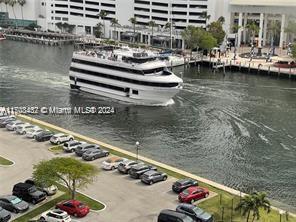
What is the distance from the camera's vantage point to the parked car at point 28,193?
3691 cm

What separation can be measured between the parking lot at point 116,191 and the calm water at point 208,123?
7988 millimetres

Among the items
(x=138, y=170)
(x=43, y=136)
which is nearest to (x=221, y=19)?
(x=43, y=136)

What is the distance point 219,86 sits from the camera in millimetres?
87312

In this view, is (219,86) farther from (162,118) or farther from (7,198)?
(7,198)

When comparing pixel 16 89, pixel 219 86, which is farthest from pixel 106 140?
pixel 219 86

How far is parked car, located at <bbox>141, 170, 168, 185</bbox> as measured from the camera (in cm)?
4134

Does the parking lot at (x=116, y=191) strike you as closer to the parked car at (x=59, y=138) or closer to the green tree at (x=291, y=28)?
the parked car at (x=59, y=138)

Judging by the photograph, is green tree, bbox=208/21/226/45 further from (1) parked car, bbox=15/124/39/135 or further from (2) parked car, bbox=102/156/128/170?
(2) parked car, bbox=102/156/128/170

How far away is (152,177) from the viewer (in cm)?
4147

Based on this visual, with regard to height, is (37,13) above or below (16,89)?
above

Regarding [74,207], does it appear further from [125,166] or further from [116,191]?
[125,166]

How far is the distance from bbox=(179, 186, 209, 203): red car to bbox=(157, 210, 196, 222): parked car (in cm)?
321

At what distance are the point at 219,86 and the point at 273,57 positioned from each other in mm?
35138

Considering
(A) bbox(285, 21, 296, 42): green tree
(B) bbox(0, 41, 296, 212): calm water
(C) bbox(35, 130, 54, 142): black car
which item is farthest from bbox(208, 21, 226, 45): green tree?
(C) bbox(35, 130, 54, 142): black car
